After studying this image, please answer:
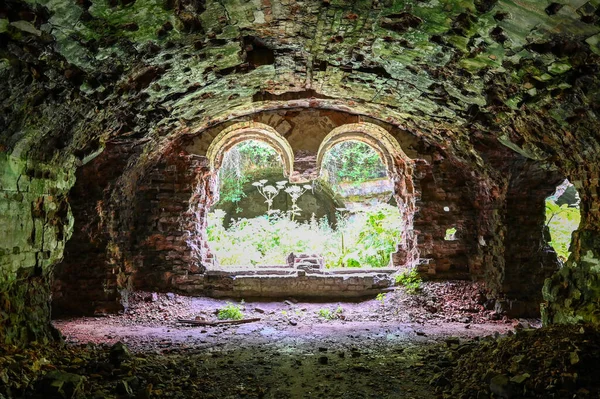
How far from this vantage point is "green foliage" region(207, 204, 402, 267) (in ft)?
30.1

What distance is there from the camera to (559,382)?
9.25 feet

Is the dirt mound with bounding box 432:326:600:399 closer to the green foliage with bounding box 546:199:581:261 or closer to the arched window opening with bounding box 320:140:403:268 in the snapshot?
the green foliage with bounding box 546:199:581:261

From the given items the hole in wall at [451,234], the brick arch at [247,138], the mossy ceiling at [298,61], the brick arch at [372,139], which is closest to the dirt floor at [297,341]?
the hole in wall at [451,234]

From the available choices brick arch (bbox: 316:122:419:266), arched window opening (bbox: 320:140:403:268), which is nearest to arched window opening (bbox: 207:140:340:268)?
arched window opening (bbox: 320:140:403:268)

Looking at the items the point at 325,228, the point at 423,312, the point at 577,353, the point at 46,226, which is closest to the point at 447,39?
the point at 577,353

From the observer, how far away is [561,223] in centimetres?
773

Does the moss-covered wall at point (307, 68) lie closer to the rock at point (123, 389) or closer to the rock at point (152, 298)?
the rock at point (123, 389)

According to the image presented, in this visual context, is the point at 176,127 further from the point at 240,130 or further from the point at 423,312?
the point at 423,312

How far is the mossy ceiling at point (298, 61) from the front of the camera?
293 centimetres

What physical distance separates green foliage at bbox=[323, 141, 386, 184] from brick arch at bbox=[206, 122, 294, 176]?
6.77 meters

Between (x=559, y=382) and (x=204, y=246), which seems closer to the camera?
(x=559, y=382)

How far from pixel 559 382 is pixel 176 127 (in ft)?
17.4

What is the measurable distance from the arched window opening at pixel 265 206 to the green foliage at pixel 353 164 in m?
0.87

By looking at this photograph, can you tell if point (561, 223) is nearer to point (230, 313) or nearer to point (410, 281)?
point (410, 281)
